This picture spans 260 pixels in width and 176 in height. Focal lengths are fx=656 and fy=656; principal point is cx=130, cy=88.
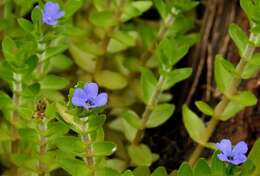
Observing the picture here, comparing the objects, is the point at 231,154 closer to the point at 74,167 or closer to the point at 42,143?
the point at 74,167

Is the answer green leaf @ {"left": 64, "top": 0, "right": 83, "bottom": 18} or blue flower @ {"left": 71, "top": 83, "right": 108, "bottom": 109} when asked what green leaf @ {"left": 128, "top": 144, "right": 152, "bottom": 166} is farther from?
blue flower @ {"left": 71, "top": 83, "right": 108, "bottom": 109}

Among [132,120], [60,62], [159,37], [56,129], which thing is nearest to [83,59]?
[60,62]

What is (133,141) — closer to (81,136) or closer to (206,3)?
(81,136)

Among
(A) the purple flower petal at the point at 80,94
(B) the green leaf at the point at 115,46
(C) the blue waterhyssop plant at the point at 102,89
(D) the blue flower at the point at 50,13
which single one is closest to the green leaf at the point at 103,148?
(C) the blue waterhyssop plant at the point at 102,89

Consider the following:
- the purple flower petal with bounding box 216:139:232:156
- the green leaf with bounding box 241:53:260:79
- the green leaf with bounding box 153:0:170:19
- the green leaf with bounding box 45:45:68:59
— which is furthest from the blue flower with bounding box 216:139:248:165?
the green leaf with bounding box 153:0:170:19

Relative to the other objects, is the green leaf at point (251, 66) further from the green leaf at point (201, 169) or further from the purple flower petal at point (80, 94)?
the purple flower petal at point (80, 94)

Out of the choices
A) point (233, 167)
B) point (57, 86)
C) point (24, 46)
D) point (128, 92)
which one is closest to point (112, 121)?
point (128, 92)
